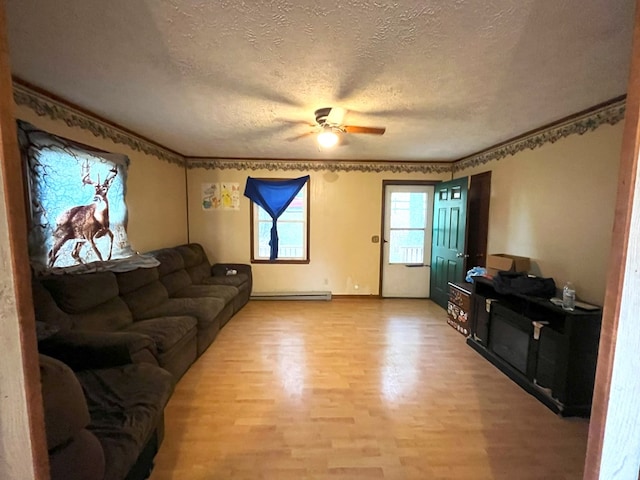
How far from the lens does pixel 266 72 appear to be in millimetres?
1891

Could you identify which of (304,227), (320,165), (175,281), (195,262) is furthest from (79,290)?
(320,165)

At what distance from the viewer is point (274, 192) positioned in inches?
189

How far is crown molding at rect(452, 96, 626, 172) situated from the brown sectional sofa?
365 cm

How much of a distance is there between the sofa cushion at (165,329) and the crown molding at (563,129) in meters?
3.77

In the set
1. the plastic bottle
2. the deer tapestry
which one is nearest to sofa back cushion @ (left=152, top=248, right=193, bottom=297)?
the deer tapestry

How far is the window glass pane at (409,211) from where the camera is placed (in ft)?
16.5

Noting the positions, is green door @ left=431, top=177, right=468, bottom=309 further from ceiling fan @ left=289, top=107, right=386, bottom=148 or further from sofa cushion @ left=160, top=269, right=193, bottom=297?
sofa cushion @ left=160, top=269, right=193, bottom=297

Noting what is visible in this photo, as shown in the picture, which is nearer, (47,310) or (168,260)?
(47,310)

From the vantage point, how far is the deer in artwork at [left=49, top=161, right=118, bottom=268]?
7.93ft

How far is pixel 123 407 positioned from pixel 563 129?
12.8ft

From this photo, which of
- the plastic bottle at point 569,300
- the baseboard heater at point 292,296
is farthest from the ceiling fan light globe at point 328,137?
the baseboard heater at point 292,296

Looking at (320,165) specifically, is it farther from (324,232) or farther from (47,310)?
(47,310)

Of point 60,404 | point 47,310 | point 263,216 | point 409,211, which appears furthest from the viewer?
point 409,211

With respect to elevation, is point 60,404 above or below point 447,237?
below
